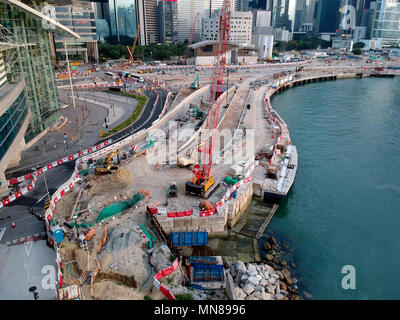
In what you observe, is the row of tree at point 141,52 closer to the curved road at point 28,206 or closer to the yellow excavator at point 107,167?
the yellow excavator at point 107,167

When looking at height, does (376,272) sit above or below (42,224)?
below

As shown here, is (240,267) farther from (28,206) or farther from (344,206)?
(28,206)

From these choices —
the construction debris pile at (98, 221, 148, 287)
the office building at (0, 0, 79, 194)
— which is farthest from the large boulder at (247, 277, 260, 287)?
the office building at (0, 0, 79, 194)

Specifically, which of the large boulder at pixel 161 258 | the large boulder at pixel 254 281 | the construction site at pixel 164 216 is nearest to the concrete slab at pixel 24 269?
the construction site at pixel 164 216

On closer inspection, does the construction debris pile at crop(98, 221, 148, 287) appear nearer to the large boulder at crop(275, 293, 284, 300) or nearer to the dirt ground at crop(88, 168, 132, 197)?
the dirt ground at crop(88, 168, 132, 197)

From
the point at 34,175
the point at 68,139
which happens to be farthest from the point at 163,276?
the point at 68,139

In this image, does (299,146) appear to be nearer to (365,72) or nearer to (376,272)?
(376,272)
